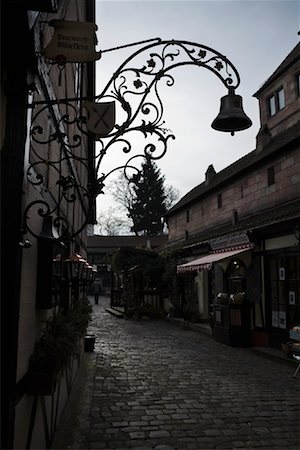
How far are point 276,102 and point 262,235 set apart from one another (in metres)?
7.73

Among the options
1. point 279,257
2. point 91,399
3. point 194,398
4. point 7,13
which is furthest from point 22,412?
point 279,257

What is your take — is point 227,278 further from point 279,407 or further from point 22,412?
point 22,412

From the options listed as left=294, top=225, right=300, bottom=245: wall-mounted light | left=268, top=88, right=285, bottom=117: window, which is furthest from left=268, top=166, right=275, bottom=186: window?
left=268, top=88, right=285, bottom=117: window

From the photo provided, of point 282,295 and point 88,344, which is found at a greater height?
point 282,295

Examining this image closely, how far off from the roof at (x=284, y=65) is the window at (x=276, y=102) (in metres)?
0.58

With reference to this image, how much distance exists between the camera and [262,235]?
1195 centimetres

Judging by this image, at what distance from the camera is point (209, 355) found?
10875mm

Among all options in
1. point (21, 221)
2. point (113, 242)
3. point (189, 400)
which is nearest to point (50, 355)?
point (21, 221)

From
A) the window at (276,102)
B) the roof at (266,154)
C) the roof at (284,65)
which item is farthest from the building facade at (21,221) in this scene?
the window at (276,102)

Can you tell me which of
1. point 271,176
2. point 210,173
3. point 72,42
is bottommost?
point 72,42

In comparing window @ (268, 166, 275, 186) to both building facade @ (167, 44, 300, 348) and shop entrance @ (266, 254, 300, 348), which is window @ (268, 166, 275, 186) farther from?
shop entrance @ (266, 254, 300, 348)

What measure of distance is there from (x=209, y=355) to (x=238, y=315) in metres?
1.77

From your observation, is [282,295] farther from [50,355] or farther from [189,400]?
[50,355]

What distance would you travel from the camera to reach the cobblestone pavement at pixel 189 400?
5.07 metres
